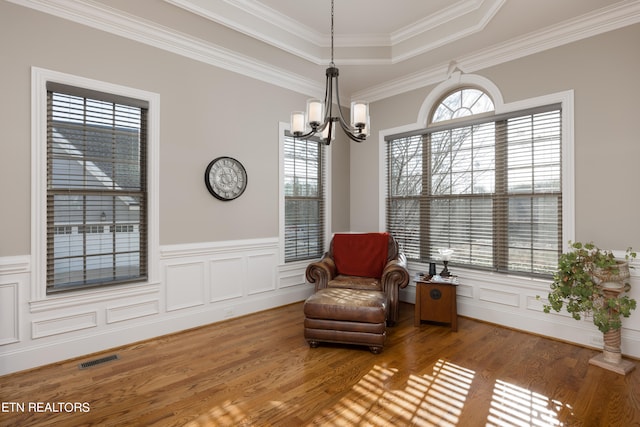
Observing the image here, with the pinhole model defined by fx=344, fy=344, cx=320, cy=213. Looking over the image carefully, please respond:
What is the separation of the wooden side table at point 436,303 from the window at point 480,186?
65 centimetres

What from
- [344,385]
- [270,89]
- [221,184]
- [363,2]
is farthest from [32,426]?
[363,2]

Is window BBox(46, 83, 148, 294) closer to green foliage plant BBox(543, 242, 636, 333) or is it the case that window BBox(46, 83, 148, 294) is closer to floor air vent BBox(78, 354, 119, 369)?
floor air vent BBox(78, 354, 119, 369)

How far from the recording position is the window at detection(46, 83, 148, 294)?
2.91 m

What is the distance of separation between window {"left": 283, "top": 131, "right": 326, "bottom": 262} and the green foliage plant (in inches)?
114

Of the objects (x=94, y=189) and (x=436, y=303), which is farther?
(x=436, y=303)

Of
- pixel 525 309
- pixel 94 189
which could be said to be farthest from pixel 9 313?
pixel 525 309

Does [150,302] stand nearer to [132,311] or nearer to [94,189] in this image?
[132,311]

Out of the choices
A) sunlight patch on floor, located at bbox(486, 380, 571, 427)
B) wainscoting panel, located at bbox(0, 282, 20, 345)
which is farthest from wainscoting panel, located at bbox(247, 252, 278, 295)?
sunlight patch on floor, located at bbox(486, 380, 571, 427)

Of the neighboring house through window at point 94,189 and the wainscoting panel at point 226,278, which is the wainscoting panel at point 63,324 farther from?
the wainscoting panel at point 226,278

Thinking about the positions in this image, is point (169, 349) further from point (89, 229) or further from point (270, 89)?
point (270, 89)

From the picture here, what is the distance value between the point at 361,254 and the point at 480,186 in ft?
5.28

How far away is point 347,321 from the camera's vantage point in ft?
10.1

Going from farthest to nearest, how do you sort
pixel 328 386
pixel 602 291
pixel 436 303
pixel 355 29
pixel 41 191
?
pixel 355 29, pixel 436 303, pixel 602 291, pixel 41 191, pixel 328 386

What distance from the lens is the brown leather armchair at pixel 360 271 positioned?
12.1 ft
